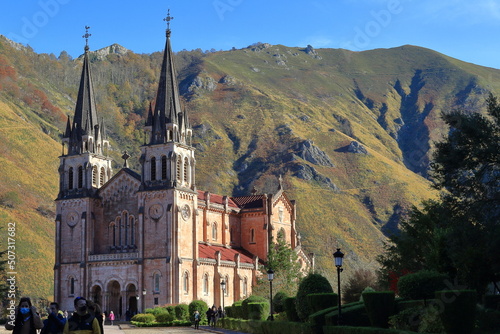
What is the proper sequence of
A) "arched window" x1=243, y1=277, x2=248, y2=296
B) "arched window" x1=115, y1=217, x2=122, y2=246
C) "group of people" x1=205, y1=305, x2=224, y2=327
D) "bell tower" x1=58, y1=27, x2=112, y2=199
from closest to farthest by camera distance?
"group of people" x1=205, y1=305, x2=224, y2=327
"arched window" x1=115, y1=217, x2=122, y2=246
"bell tower" x1=58, y1=27, x2=112, y2=199
"arched window" x1=243, y1=277, x2=248, y2=296

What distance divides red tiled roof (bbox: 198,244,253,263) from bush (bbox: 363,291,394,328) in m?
45.6

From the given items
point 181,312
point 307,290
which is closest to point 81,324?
point 307,290

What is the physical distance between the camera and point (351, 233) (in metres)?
144

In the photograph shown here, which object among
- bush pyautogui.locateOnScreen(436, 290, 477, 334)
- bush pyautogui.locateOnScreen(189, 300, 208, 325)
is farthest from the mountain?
bush pyautogui.locateOnScreen(436, 290, 477, 334)

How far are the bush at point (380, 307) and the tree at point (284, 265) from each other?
46.9m

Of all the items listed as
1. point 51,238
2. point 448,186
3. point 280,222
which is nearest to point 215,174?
point 51,238

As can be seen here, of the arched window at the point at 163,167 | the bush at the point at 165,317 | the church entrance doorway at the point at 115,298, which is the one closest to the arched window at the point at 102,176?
the arched window at the point at 163,167

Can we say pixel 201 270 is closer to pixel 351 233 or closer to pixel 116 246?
pixel 116 246

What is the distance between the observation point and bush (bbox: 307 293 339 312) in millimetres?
38047

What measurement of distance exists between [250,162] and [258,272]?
9302 centimetres

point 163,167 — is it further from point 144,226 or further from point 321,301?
point 321,301

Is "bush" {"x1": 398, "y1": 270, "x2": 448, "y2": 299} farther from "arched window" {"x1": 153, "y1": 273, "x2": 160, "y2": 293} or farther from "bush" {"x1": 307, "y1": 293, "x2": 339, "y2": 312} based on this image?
"arched window" {"x1": 153, "y1": 273, "x2": 160, "y2": 293}

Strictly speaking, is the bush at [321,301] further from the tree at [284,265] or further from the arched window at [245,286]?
the arched window at [245,286]

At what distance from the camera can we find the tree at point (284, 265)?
79.3 m
